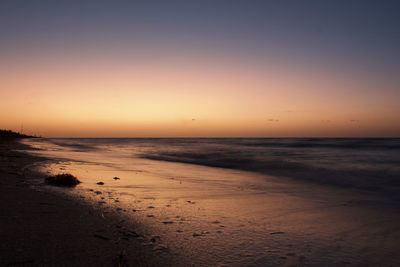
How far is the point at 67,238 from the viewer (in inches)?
122

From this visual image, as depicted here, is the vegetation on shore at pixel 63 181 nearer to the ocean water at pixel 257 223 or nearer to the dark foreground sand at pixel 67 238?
the ocean water at pixel 257 223

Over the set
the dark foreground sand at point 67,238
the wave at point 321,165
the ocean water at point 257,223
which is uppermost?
the dark foreground sand at point 67,238

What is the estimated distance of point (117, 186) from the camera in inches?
278

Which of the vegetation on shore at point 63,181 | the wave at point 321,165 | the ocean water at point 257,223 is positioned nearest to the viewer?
the ocean water at point 257,223

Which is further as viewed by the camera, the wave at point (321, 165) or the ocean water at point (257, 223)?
the wave at point (321, 165)

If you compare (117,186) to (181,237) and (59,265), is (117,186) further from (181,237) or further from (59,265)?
(59,265)

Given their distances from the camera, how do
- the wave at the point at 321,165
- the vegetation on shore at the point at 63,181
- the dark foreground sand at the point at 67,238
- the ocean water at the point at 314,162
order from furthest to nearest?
the ocean water at the point at 314,162
the wave at the point at 321,165
the vegetation on shore at the point at 63,181
the dark foreground sand at the point at 67,238

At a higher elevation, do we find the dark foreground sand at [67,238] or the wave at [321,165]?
the dark foreground sand at [67,238]

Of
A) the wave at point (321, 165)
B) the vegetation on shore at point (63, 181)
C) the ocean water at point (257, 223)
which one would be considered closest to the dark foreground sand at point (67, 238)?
the ocean water at point (257, 223)

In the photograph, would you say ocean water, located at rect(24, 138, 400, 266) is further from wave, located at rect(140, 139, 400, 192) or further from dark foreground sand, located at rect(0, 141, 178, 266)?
wave, located at rect(140, 139, 400, 192)

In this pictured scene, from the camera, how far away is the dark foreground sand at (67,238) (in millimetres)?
2617

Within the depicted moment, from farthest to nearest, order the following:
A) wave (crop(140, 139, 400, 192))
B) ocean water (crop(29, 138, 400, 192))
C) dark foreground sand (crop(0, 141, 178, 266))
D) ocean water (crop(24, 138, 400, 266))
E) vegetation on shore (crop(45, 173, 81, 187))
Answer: ocean water (crop(29, 138, 400, 192)), wave (crop(140, 139, 400, 192)), vegetation on shore (crop(45, 173, 81, 187)), ocean water (crop(24, 138, 400, 266)), dark foreground sand (crop(0, 141, 178, 266))

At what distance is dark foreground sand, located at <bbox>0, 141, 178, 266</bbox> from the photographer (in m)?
2.62

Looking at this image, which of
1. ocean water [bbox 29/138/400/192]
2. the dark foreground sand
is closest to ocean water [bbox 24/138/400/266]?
the dark foreground sand
